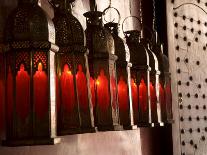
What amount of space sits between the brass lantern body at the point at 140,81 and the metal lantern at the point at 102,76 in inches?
17.6

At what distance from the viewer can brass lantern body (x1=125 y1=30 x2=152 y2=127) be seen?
2643 mm

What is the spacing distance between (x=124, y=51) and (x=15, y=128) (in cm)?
92

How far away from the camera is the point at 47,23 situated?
1714 mm

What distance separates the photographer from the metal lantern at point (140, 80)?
8.67 feet

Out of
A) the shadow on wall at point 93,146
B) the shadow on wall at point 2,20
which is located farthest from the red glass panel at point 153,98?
the shadow on wall at point 2,20

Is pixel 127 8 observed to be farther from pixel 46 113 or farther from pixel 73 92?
pixel 46 113

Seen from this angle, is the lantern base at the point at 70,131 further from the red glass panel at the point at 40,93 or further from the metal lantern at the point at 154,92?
the metal lantern at the point at 154,92

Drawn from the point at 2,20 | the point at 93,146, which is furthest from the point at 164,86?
the point at 2,20

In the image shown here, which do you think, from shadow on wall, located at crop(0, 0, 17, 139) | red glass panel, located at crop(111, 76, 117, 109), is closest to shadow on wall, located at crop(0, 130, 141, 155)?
shadow on wall, located at crop(0, 0, 17, 139)

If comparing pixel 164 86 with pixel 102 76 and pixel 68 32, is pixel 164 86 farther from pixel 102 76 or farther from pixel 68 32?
pixel 68 32

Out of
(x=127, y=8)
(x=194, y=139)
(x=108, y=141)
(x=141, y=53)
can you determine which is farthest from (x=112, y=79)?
(x=194, y=139)

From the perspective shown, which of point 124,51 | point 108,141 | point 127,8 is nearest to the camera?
point 124,51

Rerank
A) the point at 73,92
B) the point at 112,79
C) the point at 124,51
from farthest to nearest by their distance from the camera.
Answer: the point at 124,51 → the point at 112,79 → the point at 73,92

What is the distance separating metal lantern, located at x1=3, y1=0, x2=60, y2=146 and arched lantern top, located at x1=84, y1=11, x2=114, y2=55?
0.47 meters
